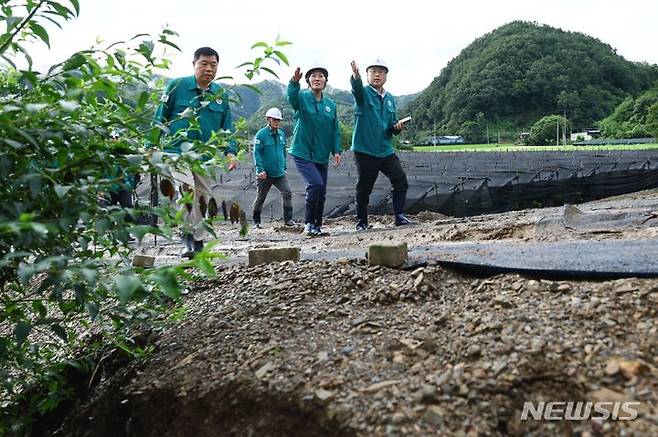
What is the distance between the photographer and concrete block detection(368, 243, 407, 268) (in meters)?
2.54

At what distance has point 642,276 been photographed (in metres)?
1.92

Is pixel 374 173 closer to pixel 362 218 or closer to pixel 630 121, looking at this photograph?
pixel 362 218

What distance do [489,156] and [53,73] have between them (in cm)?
1587

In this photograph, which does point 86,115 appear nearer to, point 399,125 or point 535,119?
point 399,125

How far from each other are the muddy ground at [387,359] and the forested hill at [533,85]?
40607mm

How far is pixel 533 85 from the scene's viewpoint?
4331 centimetres

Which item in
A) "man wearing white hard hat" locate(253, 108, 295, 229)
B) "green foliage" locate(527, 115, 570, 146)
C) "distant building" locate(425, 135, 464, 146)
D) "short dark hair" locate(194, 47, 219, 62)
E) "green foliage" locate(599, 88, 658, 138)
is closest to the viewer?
"short dark hair" locate(194, 47, 219, 62)

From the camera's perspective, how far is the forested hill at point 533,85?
4181cm

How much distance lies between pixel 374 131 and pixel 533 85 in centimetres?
4258

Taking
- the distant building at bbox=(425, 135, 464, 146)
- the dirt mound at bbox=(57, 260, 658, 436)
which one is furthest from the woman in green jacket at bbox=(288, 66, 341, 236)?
the distant building at bbox=(425, 135, 464, 146)

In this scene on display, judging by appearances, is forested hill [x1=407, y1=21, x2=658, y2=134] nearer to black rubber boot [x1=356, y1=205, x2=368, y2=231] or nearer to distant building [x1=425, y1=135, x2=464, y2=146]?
distant building [x1=425, y1=135, x2=464, y2=146]

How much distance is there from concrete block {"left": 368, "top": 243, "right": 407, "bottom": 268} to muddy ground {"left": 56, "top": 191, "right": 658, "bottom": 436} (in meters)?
0.07

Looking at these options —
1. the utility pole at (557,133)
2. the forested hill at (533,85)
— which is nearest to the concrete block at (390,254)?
the utility pole at (557,133)

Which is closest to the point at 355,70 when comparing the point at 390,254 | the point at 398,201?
the point at 398,201
